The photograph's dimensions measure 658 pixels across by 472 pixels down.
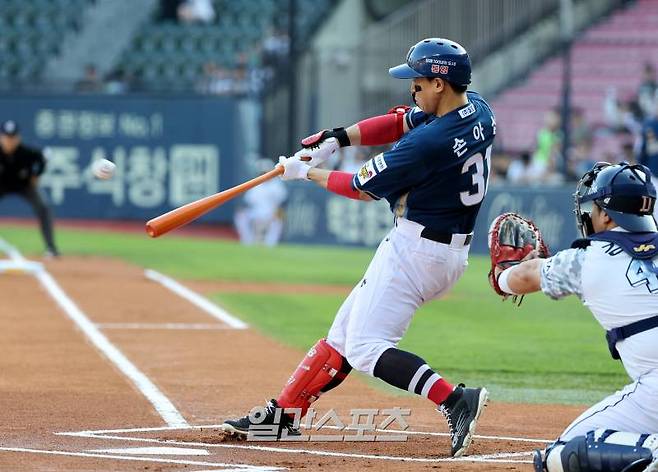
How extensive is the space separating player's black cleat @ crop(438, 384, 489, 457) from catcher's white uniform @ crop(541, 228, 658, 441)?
857 millimetres

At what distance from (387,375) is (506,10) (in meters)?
20.2

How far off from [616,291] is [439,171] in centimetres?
130

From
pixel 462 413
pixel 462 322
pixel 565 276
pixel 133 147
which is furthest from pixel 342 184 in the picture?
pixel 133 147

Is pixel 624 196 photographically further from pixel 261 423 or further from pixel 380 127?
pixel 261 423

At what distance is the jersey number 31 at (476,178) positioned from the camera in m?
6.36

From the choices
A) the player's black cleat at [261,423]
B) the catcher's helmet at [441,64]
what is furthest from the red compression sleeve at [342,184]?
the player's black cleat at [261,423]

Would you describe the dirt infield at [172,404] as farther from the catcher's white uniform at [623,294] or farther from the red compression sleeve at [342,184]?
the red compression sleeve at [342,184]

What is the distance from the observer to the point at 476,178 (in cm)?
639

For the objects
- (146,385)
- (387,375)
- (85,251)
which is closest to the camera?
(387,375)

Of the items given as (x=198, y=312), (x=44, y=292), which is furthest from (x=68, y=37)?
(x=198, y=312)

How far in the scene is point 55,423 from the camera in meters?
7.02

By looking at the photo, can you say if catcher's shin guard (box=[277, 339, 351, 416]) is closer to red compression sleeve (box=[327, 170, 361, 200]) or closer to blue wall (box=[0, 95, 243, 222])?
red compression sleeve (box=[327, 170, 361, 200])

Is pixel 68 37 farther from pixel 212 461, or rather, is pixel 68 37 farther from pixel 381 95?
pixel 212 461

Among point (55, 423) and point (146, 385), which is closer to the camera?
point (55, 423)
